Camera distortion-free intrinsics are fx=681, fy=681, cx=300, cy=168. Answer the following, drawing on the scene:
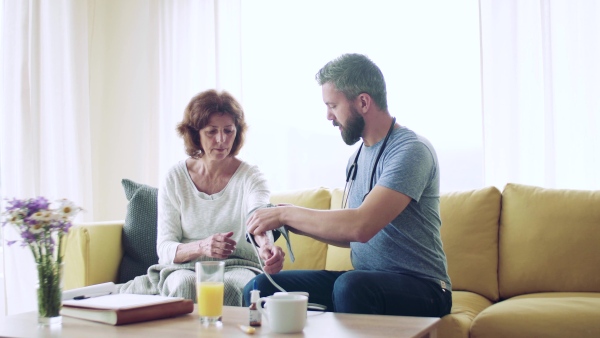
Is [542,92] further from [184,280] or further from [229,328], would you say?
[229,328]

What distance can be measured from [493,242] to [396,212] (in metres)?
0.86

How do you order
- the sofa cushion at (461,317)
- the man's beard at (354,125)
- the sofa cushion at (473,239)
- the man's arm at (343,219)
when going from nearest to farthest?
the man's arm at (343,219) → the sofa cushion at (461,317) → the man's beard at (354,125) → the sofa cushion at (473,239)

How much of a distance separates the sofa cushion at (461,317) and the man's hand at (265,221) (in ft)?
1.95

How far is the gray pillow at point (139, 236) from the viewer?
2.86 metres

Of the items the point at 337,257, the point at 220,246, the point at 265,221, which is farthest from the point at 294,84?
the point at 265,221

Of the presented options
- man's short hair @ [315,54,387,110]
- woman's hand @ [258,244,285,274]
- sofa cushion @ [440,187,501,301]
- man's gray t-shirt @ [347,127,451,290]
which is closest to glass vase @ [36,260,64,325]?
woman's hand @ [258,244,285,274]

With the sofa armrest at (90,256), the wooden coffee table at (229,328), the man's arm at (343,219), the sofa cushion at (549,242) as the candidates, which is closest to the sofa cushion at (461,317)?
the sofa cushion at (549,242)

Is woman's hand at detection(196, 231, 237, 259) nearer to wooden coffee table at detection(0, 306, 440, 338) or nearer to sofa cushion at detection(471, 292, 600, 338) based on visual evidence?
wooden coffee table at detection(0, 306, 440, 338)

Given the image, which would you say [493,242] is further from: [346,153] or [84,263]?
[84,263]

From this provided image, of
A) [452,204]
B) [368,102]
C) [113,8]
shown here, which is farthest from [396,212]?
[113,8]

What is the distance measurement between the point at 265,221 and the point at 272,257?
11 centimetres

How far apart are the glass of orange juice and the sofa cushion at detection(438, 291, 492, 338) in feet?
2.54

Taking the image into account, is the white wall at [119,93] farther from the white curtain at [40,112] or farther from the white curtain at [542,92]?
the white curtain at [542,92]

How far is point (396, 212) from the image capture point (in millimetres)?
1942
